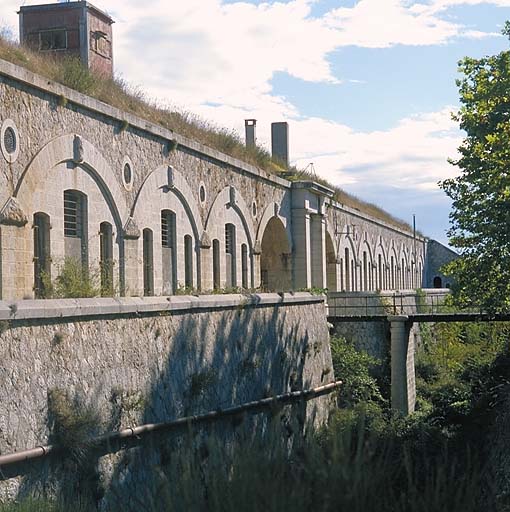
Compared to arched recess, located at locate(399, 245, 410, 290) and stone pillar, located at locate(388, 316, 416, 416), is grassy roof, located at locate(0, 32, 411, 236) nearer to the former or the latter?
stone pillar, located at locate(388, 316, 416, 416)

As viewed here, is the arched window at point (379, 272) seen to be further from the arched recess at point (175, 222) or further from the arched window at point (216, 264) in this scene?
the arched recess at point (175, 222)

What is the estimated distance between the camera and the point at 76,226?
16.8m

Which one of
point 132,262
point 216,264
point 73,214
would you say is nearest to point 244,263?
point 216,264

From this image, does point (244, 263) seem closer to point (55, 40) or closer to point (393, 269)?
point (55, 40)

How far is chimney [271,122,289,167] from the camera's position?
37531 mm

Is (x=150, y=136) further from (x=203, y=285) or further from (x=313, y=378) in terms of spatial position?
(x=313, y=378)

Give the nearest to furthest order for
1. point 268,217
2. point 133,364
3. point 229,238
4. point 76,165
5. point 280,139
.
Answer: point 133,364 < point 76,165 < point 229,238 < point 268,217 < point 280,139

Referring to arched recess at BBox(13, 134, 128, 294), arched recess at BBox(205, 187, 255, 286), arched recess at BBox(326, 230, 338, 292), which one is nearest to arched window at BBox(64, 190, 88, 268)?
arched recess at BBox(13, 134, 128, 294)

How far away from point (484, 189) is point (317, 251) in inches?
496

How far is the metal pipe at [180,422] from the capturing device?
396 inches

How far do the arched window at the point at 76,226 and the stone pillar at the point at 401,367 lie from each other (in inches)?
486

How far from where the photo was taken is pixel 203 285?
73.7 feet

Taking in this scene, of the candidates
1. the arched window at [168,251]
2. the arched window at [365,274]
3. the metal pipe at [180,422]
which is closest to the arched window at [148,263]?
the arched window at [168,251]

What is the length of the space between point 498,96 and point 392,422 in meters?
8.77
